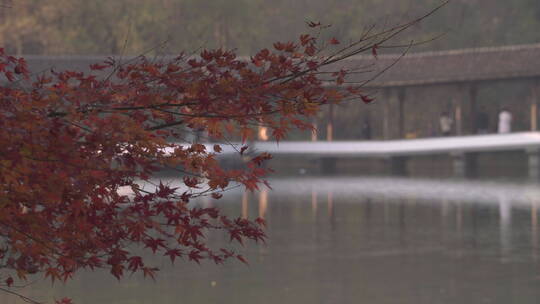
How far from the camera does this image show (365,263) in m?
11.4

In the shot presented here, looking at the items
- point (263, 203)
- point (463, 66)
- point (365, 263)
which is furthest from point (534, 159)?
point (365, 263)

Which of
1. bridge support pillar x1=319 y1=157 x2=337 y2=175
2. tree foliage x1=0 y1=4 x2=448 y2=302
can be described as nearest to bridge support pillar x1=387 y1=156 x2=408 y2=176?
bridge support pillar x1=319 y1=157 x2=337 y2=175

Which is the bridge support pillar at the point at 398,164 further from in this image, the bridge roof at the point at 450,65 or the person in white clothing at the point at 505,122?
the person in white clothing at the point at 505,122

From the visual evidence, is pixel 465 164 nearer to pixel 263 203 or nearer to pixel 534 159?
pixel 534 159

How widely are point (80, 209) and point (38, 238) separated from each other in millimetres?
253

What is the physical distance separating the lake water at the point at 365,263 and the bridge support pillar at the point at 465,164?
15.3m

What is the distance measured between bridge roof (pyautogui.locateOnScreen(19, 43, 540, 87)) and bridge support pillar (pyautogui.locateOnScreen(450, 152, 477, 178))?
2.66 metres

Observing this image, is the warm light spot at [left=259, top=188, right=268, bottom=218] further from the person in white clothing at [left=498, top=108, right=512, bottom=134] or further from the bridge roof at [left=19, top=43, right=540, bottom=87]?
the person in white clothing at [left=498, top=108, right=512, bottom=134]

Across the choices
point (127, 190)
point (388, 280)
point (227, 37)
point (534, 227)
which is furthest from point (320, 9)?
point (388, 280)

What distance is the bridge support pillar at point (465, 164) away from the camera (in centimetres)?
3615

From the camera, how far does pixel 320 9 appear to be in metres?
60.4

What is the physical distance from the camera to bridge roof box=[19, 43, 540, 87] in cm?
3650

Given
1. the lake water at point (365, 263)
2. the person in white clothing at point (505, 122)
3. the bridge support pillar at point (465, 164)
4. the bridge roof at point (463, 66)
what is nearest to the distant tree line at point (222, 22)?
the bridge roof at point (463, 66)

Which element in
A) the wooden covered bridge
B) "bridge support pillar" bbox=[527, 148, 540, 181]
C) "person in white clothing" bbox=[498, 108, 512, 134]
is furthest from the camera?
"person in white clothing" bbox=[498, 108, 512, 134]
